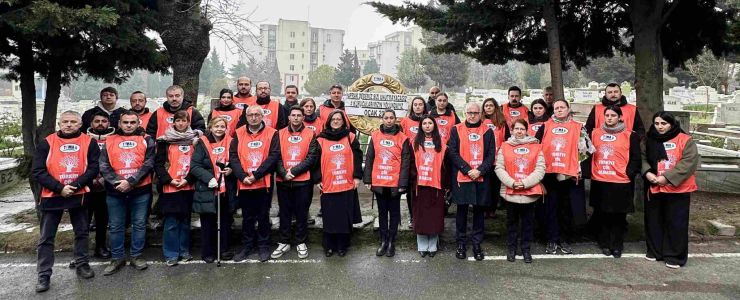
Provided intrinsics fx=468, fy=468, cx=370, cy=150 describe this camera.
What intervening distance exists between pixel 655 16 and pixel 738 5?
8.63ft

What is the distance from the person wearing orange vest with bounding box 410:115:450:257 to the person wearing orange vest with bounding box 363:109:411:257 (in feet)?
0.49

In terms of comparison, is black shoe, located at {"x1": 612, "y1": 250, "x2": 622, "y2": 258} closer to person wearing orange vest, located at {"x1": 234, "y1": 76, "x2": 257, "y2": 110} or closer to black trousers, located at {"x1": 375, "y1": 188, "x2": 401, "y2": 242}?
black trousers, located at {"x1": 375, "y1": 188, "x2": 401, "y2": 242}

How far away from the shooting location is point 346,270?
5062mm

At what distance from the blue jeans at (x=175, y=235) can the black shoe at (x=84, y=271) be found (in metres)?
0.73

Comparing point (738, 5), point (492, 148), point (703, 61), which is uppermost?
point (703, 61)

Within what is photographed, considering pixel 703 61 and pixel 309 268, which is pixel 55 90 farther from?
pixel 703 61

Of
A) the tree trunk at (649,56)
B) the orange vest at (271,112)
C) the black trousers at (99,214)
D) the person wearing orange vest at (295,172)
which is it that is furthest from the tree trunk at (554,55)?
the black trousers at (99,214)

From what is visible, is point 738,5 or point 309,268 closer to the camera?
point 309,268

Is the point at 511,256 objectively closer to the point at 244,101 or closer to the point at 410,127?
the point at 410,127

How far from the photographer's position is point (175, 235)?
5312 mm

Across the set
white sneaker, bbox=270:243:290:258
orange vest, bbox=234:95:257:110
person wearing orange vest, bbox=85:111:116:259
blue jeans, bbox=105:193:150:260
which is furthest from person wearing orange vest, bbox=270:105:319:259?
person wearing orange vest, bbox=85:111:116:259

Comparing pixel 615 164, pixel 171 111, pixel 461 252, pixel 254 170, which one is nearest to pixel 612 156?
pixel 615 164

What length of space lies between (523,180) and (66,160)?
4732mm

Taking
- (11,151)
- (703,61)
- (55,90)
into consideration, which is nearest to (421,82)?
(703,61)
